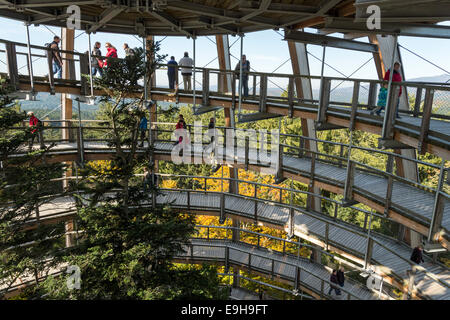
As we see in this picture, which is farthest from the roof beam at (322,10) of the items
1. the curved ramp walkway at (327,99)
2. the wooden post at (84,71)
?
the wooden post at (84,71)

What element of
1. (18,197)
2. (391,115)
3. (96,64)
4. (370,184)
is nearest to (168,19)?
(96,64)

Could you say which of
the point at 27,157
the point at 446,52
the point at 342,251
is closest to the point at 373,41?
the point at 446,52

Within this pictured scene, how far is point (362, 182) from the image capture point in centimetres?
913

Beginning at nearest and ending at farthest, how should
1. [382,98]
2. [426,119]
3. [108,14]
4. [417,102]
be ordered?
[426,119] < [382,98] < [417,102] < [108,14]

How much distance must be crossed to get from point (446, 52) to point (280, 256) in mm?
10248

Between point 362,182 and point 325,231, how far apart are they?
9.02 feet

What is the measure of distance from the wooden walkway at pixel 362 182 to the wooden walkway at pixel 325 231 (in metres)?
1.04

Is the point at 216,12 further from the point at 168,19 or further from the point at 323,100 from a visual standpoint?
the point at 323,100

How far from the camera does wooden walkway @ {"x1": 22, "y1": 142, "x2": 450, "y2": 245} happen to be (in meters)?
6.87

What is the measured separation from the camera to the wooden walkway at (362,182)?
687cm

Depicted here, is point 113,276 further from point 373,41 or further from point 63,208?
point 373,41

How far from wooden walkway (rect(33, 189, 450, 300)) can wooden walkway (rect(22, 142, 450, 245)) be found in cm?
104

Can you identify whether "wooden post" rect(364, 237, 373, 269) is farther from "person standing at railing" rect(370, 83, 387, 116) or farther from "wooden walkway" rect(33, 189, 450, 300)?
"person standing at railing" rect(370, 83, 387, 116)

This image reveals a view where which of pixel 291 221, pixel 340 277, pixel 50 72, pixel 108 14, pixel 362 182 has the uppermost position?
pixel 108 14
